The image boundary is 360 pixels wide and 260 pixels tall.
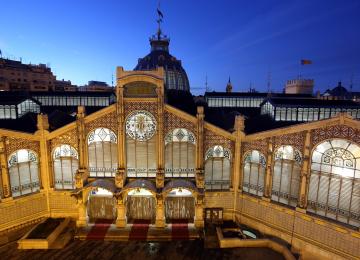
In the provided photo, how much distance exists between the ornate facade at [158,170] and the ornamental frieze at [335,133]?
0.47 m

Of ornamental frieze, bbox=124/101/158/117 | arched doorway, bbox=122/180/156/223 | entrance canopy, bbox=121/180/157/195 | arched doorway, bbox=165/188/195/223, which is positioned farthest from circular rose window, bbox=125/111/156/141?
arched doorway, bbox=165/188/195/223

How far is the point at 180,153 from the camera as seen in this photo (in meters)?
29.6

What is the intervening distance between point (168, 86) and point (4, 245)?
128 feet

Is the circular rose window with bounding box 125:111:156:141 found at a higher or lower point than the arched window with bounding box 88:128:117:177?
higher

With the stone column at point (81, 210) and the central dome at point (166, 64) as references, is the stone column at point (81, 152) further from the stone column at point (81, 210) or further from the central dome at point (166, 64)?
the central dome at point (166, 64)

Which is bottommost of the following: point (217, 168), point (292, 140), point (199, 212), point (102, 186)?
point (199, 212)

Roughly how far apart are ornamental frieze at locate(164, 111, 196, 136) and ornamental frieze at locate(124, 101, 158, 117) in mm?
1494

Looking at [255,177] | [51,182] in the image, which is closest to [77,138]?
[51,182]

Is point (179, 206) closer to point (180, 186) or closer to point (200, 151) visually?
point (180, 186)

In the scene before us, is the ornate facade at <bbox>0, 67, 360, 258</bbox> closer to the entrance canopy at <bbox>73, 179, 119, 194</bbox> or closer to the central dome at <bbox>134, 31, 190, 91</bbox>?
the entrance canopy at <bbox>73, 179, 119, 194</bbox>

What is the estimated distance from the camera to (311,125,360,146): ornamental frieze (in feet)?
71.8

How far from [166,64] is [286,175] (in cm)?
3883

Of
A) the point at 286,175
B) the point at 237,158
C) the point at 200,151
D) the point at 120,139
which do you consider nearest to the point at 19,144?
the point at 120,139

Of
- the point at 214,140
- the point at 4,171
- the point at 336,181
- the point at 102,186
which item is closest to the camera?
the point at 336,181
